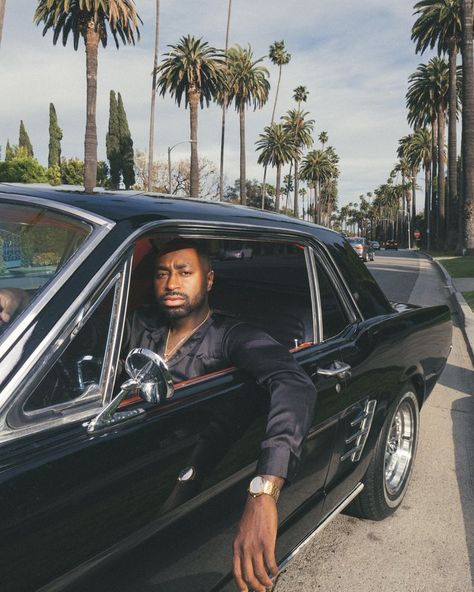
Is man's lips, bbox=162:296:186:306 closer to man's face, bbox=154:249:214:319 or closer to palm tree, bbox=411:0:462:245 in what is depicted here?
man's face, bbox=154:249:214:319

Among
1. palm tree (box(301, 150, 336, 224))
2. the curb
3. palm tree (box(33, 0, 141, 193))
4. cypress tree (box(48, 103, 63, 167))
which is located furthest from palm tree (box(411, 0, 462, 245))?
palm tree (box(301, 150, 336, 224))

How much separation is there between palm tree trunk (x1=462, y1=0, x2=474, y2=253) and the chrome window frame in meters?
29.6

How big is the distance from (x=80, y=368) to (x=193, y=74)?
42797mm

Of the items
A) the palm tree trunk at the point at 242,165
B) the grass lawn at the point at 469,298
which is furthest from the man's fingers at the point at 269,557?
the palm tree trunk at the point at 242,165

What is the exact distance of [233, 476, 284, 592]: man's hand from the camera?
5.43ft

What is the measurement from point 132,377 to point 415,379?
247 centimetres

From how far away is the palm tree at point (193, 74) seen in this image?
41.6 metres

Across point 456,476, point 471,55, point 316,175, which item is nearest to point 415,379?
point 456,476

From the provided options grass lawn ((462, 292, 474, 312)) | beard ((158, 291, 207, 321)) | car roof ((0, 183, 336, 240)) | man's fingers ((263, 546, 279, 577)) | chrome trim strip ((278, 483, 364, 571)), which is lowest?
chrome trim strip ((278, 483, 364, 571))

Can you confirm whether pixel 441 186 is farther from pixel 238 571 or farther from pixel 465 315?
pixel 238 571

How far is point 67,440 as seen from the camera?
59.7 inches

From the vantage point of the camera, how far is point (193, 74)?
41.3 m

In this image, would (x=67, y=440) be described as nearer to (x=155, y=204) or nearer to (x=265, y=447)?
(x=265, y=447)

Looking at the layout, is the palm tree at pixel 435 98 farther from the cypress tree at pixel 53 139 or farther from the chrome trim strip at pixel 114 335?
the chrome trim strip at pixel 114 335
